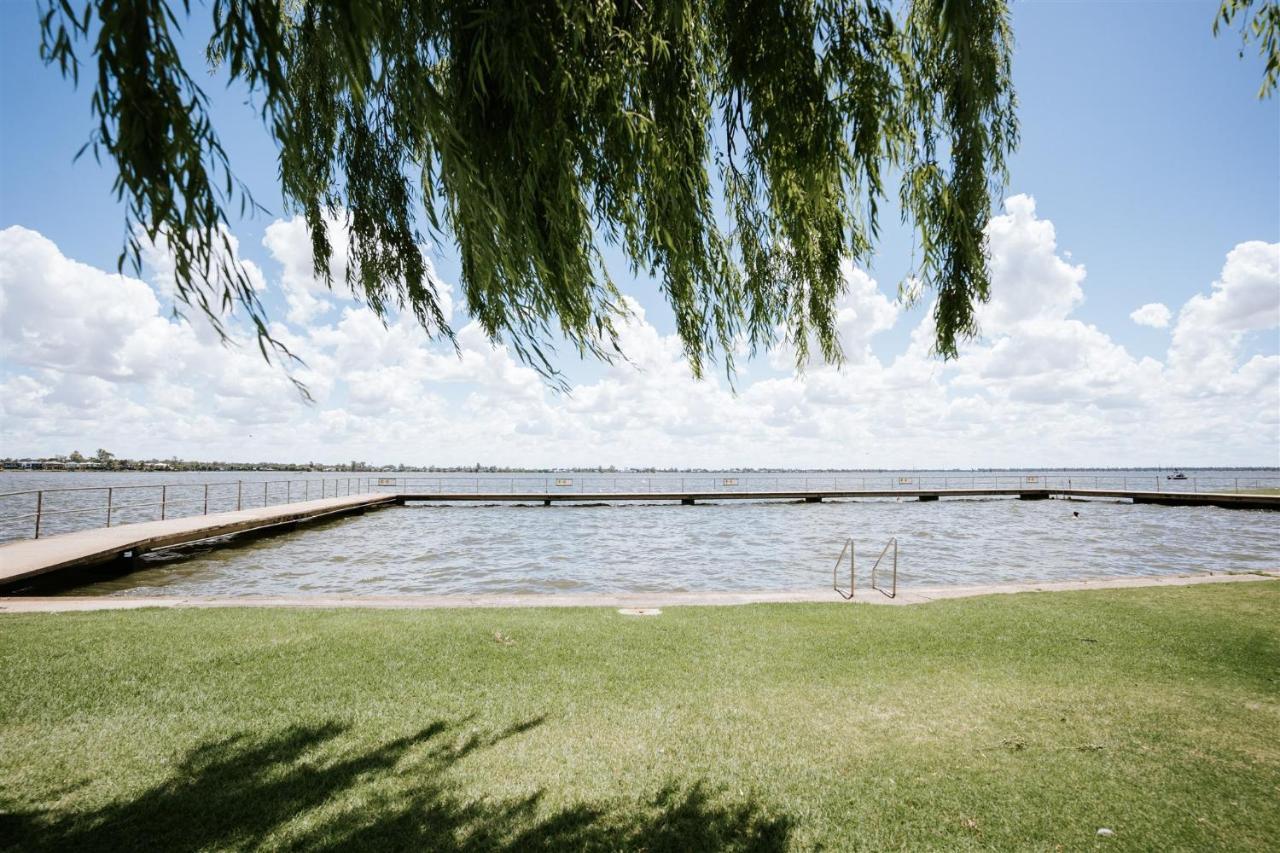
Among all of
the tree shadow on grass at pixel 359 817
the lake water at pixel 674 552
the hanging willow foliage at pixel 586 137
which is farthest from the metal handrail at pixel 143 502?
the hanging willow foliage at pixel 586 137

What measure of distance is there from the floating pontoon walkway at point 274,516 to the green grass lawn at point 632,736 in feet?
22.7

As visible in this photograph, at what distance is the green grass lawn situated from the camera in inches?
134

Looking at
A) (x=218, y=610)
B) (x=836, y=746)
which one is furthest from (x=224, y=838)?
(x=218, y=610)

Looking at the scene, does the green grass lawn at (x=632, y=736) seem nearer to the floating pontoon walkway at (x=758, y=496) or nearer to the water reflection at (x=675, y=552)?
the water reflection at (x=675, y=552)

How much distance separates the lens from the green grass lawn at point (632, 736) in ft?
11.1

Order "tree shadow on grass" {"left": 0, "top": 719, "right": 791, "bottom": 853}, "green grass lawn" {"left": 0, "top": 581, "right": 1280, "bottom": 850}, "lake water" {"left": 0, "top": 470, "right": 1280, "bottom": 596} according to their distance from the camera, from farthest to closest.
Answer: "lake water" {"left": 0, "top": 470, "right": 1280, "bottom": 596}
"green grass lawn" {"left": 0, "top": 581, "right": 1280, "bottom": 850}
"tree shadow on grass" {"left": 0, "top": 719, "right": 791, "bottom": 853}

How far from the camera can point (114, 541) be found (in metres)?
15.2

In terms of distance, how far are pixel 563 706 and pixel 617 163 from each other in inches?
175

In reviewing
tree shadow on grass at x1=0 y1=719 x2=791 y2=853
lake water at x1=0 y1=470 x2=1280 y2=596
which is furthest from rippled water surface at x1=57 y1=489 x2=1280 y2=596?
tree shadow on grass at x1=0 y1=719 x2=791 y2=853

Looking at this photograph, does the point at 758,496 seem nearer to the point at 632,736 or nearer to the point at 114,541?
the point at 114,541

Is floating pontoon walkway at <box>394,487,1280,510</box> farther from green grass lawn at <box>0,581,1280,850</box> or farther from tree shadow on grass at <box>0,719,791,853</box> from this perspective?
tree shadow on grass at <box>0,719,791,853</box>

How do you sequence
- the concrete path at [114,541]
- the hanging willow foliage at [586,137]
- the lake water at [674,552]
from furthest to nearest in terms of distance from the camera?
the lake water at [674,552] < the concrete path at [114,541] < the hanging willow foliage at [586,137]

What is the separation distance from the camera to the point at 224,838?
3.22 m

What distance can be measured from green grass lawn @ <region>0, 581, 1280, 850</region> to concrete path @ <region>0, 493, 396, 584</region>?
18.4 feet
